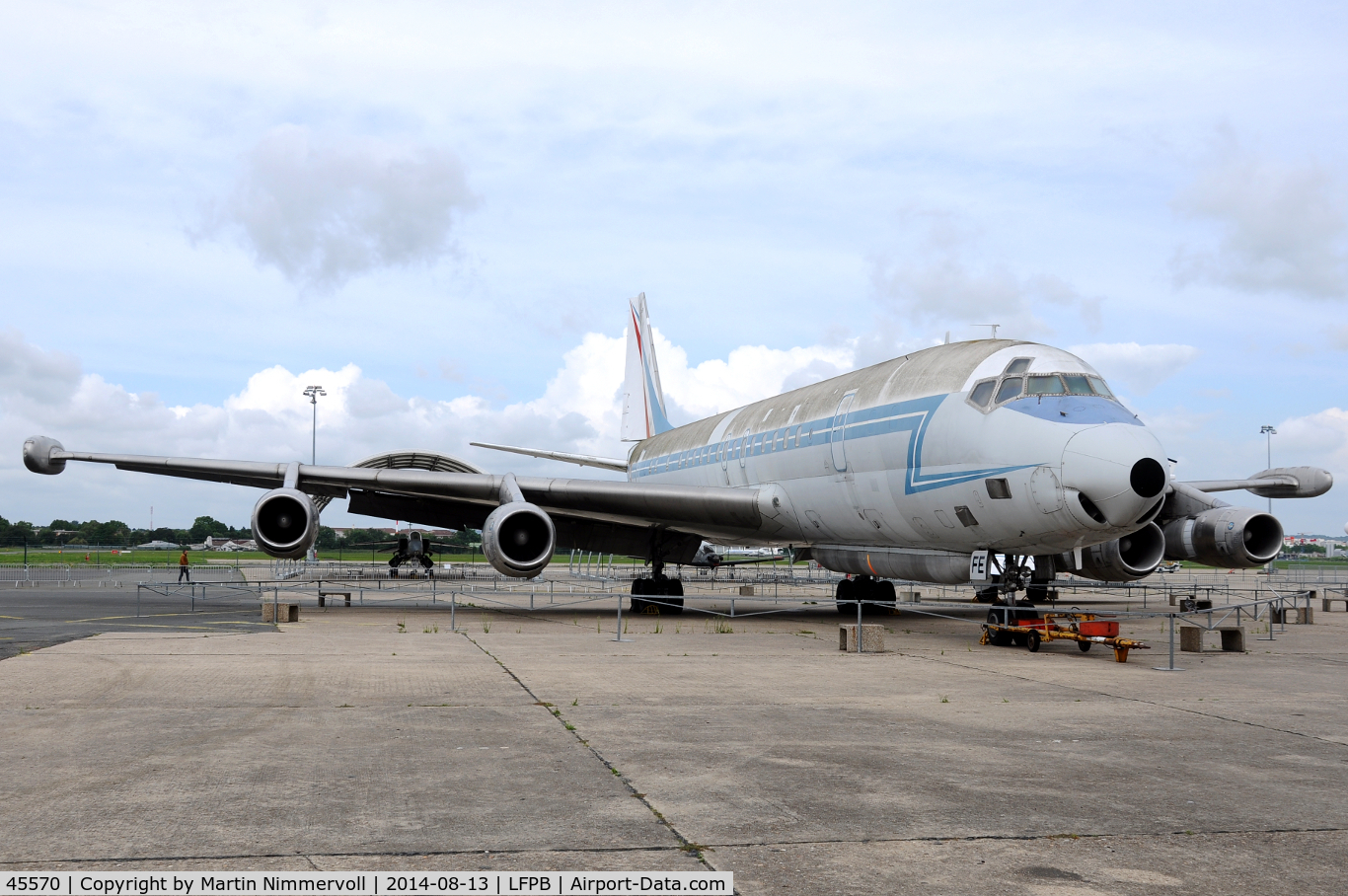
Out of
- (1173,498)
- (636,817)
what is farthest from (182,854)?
(1173,498)

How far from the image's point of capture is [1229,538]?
1845cm

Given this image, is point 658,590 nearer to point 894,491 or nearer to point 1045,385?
point 894,491

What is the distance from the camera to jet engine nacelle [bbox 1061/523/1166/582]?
17.2m

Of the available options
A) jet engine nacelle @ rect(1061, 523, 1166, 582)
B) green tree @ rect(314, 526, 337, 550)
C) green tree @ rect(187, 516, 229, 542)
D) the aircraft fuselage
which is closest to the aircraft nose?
the aircraft fuselage

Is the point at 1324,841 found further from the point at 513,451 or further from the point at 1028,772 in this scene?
the point at 513,451

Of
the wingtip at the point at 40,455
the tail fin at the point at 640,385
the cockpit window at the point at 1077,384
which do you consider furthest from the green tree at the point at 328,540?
the cockpit window at the point at 1077,384

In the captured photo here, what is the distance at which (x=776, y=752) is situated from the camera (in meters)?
7.09

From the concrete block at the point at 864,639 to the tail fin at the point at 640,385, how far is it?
688 inches

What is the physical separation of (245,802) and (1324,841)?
533 centimetres

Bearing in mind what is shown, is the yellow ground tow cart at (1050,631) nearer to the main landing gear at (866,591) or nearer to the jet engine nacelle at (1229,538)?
the jet engine nacelle at (1229,538)

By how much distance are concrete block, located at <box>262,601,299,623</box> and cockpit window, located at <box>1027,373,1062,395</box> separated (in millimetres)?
13058

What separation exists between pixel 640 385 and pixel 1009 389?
20.0 meters

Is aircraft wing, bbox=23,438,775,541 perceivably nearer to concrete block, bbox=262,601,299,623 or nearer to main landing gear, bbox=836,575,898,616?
concrete block, bbox=262,601,299,623

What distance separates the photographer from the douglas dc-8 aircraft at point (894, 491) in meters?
13.4
